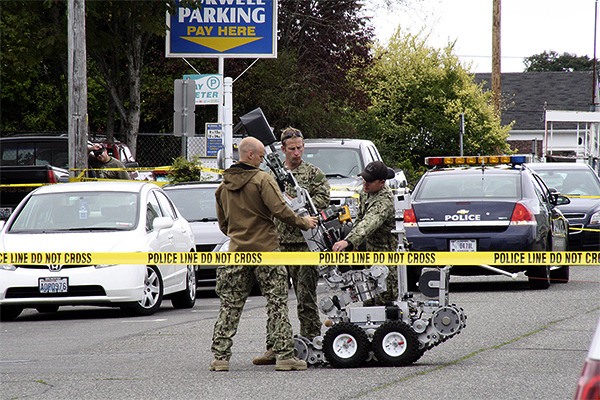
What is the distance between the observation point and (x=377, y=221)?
10047 millimetres

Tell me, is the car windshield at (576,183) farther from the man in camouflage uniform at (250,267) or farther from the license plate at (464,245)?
the man in camouflage uniform at (250,267)

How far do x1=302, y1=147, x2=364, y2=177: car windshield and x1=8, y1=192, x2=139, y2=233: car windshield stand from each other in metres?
5.11

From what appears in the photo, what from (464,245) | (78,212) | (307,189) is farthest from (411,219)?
(307,189)

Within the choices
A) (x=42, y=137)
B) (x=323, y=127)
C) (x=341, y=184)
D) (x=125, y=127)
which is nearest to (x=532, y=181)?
(x=341, y=184)

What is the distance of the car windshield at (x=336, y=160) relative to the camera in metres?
20.0

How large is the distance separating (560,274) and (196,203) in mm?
5015

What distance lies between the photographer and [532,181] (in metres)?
16.8

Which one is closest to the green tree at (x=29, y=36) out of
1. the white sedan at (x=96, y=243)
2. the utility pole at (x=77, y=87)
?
the utility pole at (x=77, y=87)

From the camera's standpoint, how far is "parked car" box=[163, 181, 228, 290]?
17.5m

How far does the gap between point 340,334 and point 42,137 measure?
17.8 metres

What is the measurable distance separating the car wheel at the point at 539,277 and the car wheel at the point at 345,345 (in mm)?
6946

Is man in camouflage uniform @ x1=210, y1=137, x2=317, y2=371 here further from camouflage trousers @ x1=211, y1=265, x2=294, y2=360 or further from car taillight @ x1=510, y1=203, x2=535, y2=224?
A: car taillight @ x1=510, y1=203, x2=535, y2=224

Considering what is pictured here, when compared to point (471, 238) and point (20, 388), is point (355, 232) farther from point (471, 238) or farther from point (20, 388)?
point (471, 238)

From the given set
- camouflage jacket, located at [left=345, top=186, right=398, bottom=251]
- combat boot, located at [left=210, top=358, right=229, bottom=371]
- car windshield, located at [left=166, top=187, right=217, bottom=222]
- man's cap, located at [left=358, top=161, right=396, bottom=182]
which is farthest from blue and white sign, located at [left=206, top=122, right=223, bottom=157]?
combat boot, located at [left=210, top=358, right=229, bottom=371]
